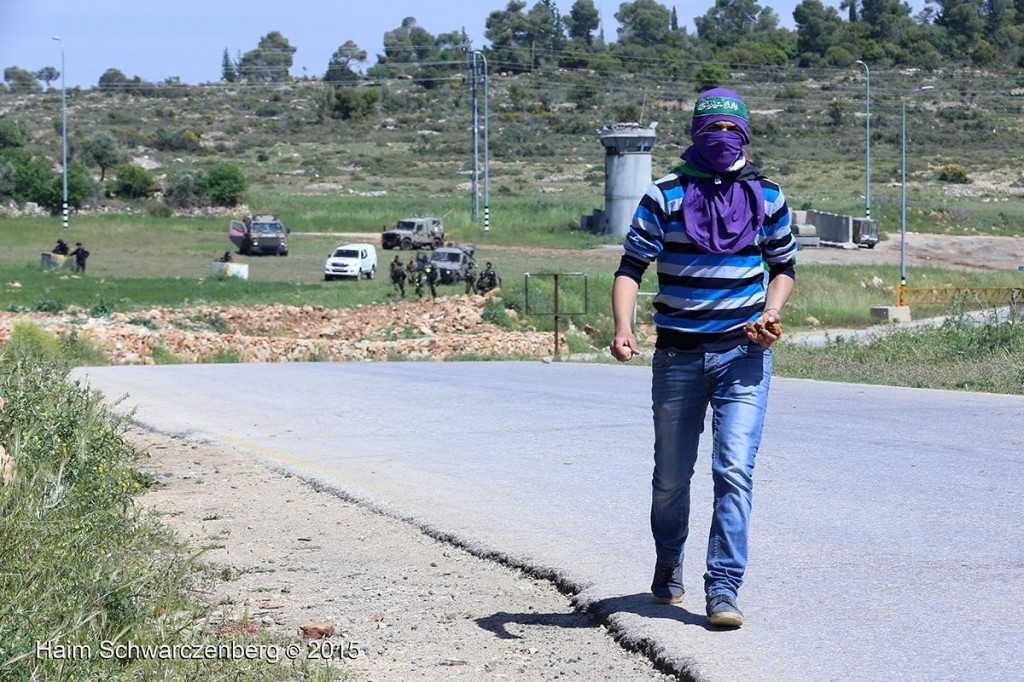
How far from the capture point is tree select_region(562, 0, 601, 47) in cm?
19312

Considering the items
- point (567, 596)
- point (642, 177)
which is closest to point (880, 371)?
point (567, 596)

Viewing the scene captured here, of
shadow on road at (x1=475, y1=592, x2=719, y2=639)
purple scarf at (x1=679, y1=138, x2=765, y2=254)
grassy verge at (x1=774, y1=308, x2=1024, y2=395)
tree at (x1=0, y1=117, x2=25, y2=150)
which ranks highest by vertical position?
tree at (x1=0, y1=117, x2=25, y2=150)

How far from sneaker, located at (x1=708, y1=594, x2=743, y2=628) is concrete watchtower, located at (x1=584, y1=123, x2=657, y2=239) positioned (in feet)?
188

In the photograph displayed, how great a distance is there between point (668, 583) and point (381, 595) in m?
1.44

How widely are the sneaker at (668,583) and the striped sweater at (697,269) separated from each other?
1.02 m

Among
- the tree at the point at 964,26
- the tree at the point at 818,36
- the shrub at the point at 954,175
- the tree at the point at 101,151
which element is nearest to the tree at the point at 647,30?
the tree at the point at 818,36

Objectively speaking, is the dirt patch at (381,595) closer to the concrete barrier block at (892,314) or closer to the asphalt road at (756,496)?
the asphalt road at (756,496)

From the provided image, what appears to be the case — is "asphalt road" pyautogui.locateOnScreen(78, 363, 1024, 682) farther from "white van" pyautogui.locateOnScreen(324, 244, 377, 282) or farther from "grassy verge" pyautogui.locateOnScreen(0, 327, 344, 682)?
"white van" pyautogui.locateOnScreen(324, 244, 377, 282)

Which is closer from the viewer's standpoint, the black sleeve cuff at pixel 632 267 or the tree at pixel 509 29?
the black sleeve cuff at pixel 632 267

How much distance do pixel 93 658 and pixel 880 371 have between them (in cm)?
1588

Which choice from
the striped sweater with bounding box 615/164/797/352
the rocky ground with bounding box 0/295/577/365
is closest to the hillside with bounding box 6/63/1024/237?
the rocky ground with bounding box 0/295/577/365

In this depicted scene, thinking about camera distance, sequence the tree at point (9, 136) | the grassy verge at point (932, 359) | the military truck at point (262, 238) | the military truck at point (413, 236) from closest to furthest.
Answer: the grassy verge at point (932, 359), the military truck at point (262, 238), the military truck at point (413, 236), the tree at point (9, 136)

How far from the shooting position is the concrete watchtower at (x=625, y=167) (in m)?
63.6

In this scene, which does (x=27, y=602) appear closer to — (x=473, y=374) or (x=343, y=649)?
(x=343, y=649)
